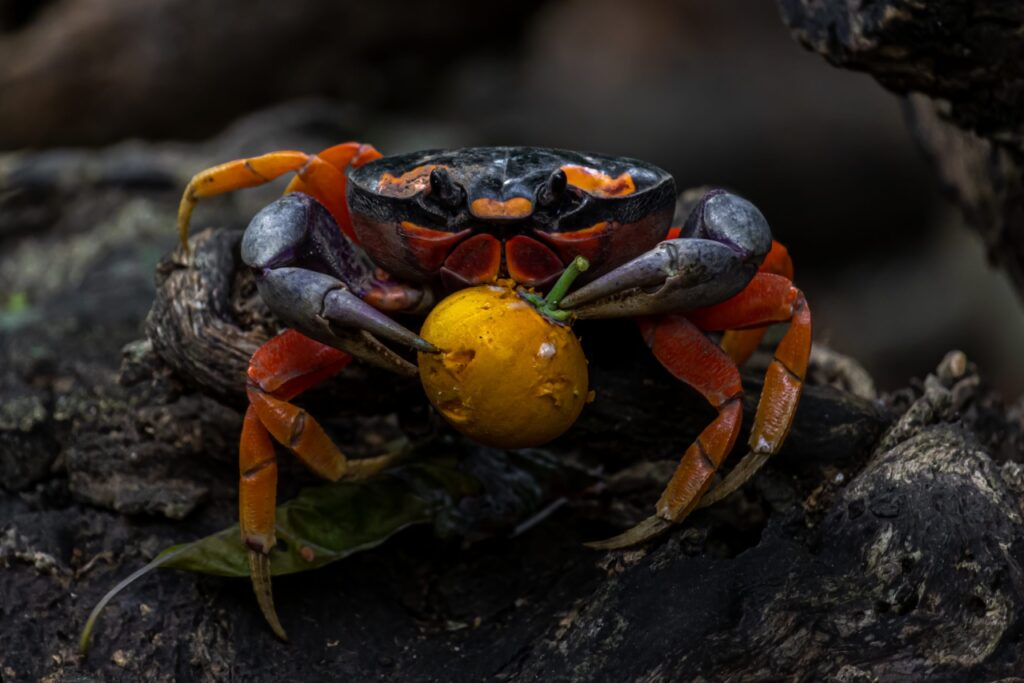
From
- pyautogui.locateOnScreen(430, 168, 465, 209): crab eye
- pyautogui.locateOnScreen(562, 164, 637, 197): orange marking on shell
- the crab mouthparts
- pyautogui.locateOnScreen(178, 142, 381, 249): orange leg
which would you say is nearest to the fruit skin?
the crab mouthparts

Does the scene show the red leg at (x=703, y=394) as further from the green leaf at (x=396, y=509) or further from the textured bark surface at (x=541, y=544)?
the green leaf at (x=396, y=509)

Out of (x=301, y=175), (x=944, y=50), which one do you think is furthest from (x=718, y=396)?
(x=301, y=175)

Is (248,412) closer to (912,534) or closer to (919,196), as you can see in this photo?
(912,534)

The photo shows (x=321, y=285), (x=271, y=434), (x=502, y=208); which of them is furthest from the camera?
(x=271, y=434)

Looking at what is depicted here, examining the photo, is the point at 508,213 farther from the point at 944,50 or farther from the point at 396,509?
the point at 944,50

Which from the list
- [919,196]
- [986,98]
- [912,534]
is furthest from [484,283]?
[919,196]

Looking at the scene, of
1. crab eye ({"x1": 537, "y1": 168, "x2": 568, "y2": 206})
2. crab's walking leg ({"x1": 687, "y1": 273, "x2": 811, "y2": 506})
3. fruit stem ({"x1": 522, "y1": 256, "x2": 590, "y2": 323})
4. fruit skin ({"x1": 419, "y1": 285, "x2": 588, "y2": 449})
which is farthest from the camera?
crab's walking leg ({"x1": 687, "y1": 273, "x2": 811, "y2": 506})

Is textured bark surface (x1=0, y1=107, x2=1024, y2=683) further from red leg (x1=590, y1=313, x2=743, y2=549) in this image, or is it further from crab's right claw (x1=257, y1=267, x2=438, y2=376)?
crab's right claw (x1=257, y1=267, x2=438, y2=376)
